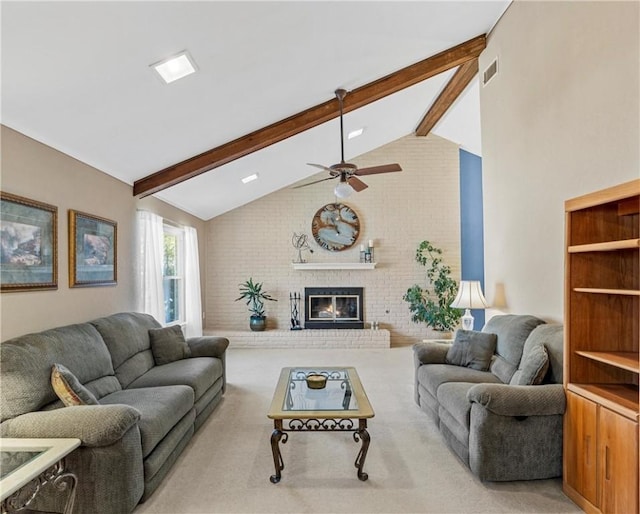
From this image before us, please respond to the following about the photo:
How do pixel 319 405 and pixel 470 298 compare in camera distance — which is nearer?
pixel 319 405

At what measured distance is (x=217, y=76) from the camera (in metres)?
3.32

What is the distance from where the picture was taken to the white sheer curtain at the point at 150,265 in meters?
4.88

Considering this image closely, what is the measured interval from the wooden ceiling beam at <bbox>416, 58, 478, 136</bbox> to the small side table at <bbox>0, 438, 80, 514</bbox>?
5.58 m

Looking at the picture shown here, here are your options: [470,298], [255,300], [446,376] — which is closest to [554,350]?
[446,376]

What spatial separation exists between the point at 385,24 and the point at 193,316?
5016 mm

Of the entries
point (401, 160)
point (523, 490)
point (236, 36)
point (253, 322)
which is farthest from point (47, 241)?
point (401, 160)

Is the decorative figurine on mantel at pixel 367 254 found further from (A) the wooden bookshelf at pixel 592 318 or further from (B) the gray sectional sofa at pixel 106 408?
(A) the wooden bookshelf at pixel 592 318

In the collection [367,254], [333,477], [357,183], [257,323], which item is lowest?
[333,477]

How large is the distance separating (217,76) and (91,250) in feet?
6.45

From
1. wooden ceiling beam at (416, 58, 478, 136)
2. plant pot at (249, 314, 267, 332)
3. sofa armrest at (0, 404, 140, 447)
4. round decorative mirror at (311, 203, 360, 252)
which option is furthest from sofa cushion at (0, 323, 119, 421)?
wooden ceiling beam at (416, 58, 478, 136)

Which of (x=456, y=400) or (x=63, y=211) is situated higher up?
(x=63, y=211)

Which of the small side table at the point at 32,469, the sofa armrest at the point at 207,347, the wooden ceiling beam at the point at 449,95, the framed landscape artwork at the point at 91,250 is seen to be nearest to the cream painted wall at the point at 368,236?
the wooden ceiling beam at the point at 449,95

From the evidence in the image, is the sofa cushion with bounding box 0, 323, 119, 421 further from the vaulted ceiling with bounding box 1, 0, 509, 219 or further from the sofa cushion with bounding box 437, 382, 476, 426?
the sofa cushion with bounding box 437, 382, 476, 426

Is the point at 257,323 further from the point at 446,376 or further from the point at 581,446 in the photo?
the point at 581,446
